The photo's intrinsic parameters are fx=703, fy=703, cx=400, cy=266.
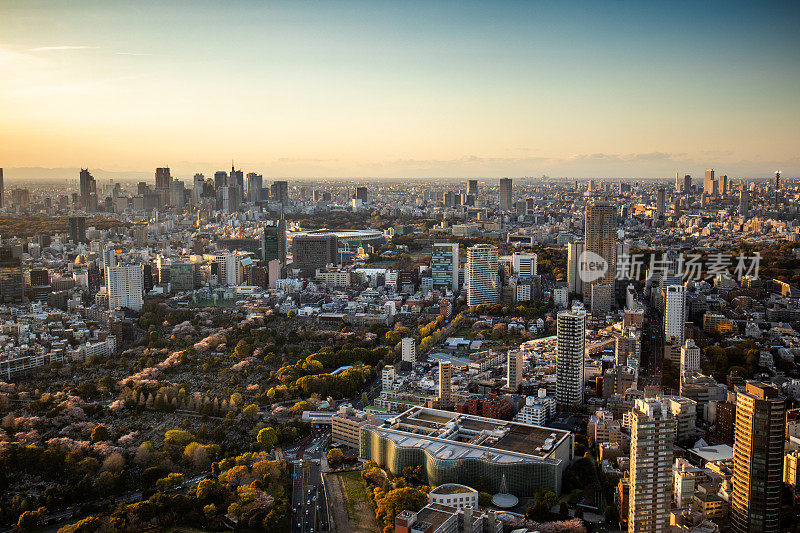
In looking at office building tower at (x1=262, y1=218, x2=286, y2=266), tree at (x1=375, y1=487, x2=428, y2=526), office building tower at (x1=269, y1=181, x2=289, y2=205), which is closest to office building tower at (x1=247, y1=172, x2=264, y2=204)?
office building tower at (x1=269, y1=181, x2=289, y2=205)

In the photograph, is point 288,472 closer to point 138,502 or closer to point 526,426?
point 138,502

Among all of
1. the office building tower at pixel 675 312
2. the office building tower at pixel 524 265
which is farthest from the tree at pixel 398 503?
the office building tower at pixel 524 265

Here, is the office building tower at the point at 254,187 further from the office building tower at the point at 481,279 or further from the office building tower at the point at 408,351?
the office building tower at the point at 408,351

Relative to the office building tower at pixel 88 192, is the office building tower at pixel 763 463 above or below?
below

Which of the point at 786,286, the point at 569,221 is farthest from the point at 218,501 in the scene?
the point at 569,221

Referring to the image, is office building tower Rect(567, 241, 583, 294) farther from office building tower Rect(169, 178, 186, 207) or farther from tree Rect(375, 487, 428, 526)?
office building tower Rect(169, 178, 186, 207)

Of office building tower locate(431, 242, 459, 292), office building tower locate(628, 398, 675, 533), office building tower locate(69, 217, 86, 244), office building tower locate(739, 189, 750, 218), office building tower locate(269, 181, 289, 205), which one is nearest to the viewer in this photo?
office building tower locate(628, 398, 675, 533)
